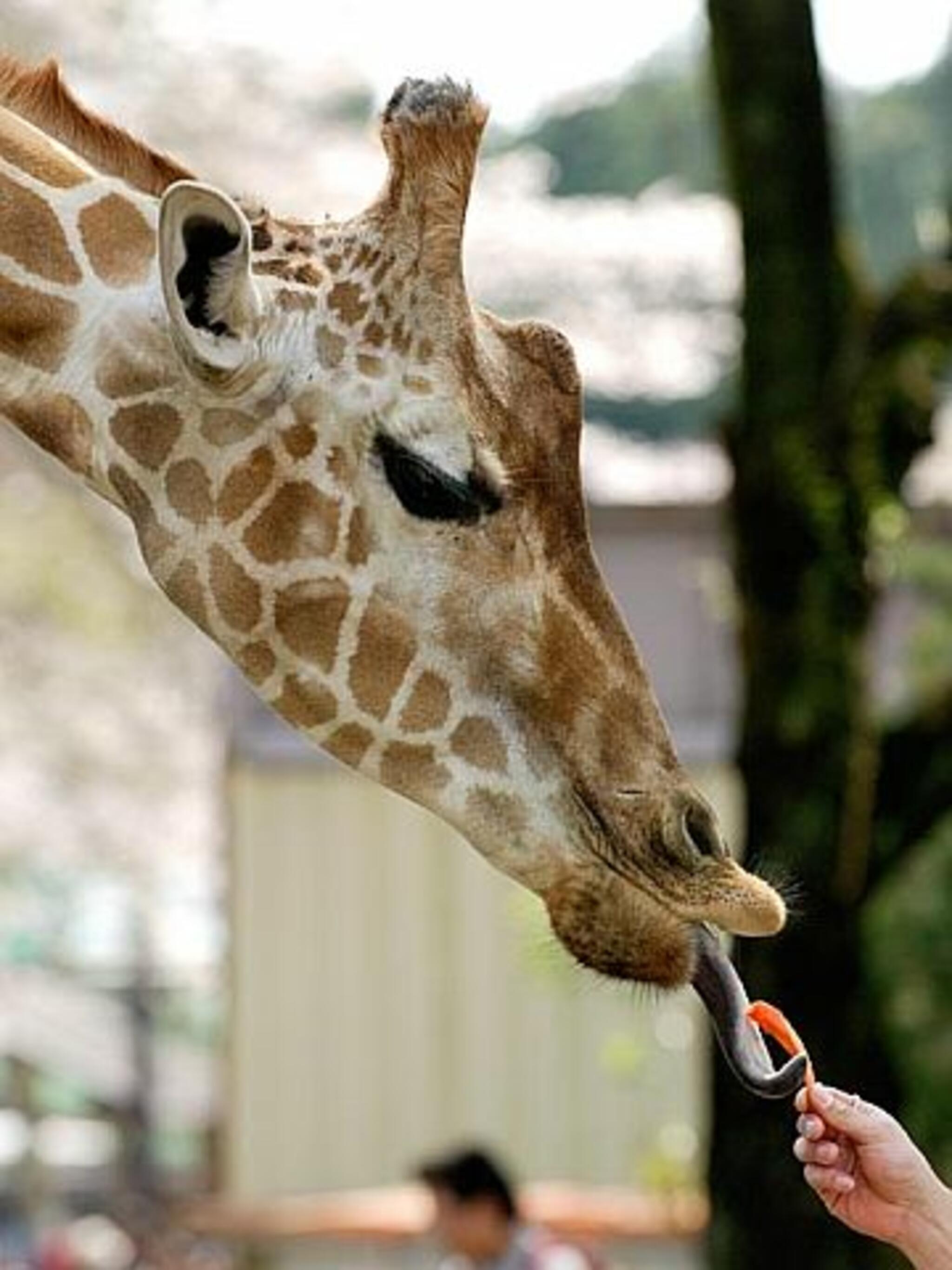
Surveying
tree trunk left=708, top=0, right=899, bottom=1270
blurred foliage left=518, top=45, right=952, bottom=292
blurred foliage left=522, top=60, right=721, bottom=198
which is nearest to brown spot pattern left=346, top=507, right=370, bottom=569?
tree trunk left=708, top=0, right=899, bottom=1270

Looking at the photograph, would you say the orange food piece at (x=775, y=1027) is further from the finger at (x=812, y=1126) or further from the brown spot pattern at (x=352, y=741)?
the brown spot pattern at (x=352, y=741)

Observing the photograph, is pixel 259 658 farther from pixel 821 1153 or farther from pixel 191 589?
pixel 821 1153

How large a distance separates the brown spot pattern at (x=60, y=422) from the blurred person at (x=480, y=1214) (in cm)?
537

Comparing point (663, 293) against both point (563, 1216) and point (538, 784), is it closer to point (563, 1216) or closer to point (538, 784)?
point (563, 1216)

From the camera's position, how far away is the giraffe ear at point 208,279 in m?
4.19

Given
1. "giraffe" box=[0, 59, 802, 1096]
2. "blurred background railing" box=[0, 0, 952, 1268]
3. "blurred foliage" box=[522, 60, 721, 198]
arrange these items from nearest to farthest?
"giraffe" box=[0, 59, 802, 1096] < "blurred background railing" box=[0, 0, 952, 1268] < "blurred foliage" box=[522, 60, 721, 198]

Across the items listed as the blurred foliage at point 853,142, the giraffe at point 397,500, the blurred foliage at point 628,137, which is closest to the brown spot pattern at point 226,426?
the giraffe at point 397,500

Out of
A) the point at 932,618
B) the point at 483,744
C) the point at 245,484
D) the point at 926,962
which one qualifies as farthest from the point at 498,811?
the point at 932,618

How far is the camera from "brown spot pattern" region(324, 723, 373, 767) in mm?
4445

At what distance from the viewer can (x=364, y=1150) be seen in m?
17.0

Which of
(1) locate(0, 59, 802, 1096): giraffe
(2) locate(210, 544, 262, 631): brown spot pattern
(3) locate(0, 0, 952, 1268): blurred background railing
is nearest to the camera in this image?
(1) locate(0, 59, 802, 1096): giraffe

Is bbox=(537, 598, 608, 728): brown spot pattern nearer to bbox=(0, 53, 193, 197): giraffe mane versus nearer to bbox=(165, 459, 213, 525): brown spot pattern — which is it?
bbox=(165, 459, 213, 525): brown spot pattern

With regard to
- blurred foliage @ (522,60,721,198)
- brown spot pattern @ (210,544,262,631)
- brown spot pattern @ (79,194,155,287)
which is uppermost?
blurred foliage @ (522,60,721,198)

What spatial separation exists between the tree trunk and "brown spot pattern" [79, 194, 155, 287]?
515 centimetres
